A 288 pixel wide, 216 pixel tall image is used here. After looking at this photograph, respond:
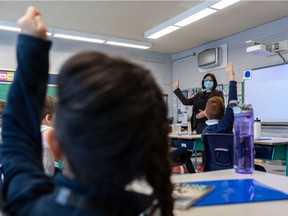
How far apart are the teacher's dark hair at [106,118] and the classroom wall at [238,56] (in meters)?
5.27

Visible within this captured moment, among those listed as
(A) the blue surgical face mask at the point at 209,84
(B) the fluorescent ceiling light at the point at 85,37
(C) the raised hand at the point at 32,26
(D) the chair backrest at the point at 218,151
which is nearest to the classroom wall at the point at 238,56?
(B) the fluorescent ceiling light at the point at 85,37

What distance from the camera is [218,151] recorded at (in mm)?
2221

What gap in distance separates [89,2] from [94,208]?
4.31 meters

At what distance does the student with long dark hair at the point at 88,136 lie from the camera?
393 millimetres

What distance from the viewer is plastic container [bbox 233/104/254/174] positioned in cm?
121

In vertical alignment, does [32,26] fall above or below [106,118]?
above

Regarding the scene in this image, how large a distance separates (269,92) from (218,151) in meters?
3.63

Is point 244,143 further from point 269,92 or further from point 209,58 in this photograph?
point 209,58

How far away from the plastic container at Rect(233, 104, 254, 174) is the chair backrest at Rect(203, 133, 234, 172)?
2.84ft

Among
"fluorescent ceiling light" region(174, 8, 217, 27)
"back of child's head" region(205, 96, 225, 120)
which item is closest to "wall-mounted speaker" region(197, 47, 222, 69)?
"fluorescent ceiling light" region(174, 8, 217, 27)

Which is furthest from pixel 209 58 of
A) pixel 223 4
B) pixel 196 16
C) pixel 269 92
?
pixel 223 4

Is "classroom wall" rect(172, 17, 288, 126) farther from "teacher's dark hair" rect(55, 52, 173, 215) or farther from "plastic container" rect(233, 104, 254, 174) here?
"teacher's dark hair" rect(55, 52, 173, 215)

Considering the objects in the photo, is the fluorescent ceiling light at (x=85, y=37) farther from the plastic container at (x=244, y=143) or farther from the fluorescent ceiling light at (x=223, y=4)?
the plastic container at (x=244, y=143)

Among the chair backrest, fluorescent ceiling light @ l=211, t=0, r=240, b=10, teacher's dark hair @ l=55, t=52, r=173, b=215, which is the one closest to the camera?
teacher's dark hair @ l=55, t=52, r=173, b=215
